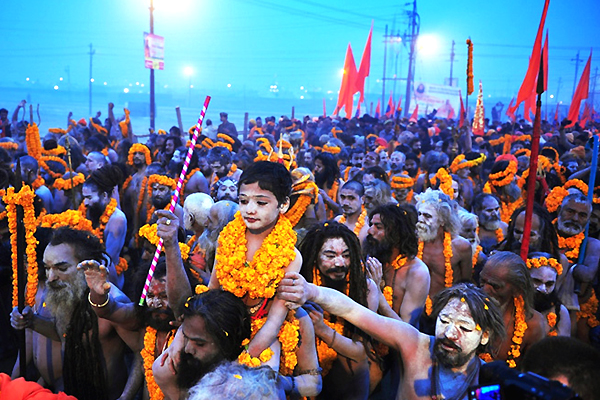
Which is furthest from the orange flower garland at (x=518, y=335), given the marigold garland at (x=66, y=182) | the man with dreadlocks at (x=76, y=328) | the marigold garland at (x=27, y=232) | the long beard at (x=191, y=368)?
the marigold garland at (x=66, y=182)

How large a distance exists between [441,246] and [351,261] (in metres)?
1.86

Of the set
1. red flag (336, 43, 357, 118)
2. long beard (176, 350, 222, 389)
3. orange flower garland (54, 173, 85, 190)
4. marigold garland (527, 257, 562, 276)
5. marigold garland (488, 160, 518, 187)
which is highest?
red flag (336, 43, 357, 118)

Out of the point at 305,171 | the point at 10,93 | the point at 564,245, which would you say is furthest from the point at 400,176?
the point at 10,93

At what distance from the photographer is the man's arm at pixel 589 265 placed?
4938 millimetres

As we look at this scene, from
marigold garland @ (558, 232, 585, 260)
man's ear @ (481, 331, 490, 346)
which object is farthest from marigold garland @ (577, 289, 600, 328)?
man's ear @ (481, 331, 490, 346)

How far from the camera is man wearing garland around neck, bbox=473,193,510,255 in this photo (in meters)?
6.53

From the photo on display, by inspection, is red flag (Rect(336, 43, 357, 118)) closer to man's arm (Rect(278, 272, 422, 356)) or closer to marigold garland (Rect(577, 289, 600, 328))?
marigold garland (Rect(577, 289, 600, 328))

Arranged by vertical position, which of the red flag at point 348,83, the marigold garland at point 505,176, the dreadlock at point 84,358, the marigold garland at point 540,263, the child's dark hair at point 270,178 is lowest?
the dreadlock at point 84,358

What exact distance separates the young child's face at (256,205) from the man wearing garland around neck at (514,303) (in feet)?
5.63

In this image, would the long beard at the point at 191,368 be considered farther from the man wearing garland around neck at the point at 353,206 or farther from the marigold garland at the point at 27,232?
the man wearing garland around neck at the point at 353,206

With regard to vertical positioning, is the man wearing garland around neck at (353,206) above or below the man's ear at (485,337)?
above

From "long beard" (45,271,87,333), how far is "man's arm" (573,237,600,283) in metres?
4.34

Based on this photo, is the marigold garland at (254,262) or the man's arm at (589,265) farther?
the man's arm at (589,265)

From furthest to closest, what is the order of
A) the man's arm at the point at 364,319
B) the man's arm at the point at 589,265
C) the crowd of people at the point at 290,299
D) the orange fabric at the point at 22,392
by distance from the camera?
the man's arm at the point at 589,265
the man's arm at the point at 364,319
the crowd of people at the point at 290,299
the orange fabric at the point at 22,392
